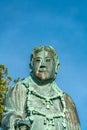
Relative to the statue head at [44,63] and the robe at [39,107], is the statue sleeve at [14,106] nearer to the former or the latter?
the robe at [39,107]

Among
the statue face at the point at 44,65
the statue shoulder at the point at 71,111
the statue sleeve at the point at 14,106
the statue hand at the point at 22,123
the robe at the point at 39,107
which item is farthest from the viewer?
the statue shoulder at the point at 71,111

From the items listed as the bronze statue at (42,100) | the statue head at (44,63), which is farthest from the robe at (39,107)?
the statue head at (44,63)

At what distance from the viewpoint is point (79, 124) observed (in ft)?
37.6

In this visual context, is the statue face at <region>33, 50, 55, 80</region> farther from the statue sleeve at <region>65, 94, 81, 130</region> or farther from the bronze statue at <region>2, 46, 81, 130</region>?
the statue sleeve at <region>65, 94, 81, 130</region>

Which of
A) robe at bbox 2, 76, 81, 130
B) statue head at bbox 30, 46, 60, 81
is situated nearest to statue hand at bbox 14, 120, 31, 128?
robe at bbox 2, 76, 81, 130

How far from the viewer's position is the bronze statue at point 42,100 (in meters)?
10.9

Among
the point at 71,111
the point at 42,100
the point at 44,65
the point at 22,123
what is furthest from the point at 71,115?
the point at 22,123

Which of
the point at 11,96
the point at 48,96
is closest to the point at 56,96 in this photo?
the point at 48,96

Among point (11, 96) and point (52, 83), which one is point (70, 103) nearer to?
point (52, 83)

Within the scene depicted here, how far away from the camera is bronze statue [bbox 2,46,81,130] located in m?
10.9

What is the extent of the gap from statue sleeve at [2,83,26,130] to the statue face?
0.43 meters

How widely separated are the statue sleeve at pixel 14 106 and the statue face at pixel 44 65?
431 mm

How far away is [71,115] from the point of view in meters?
11.4

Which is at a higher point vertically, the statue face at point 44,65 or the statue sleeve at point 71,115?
the statue face at point 44,65
